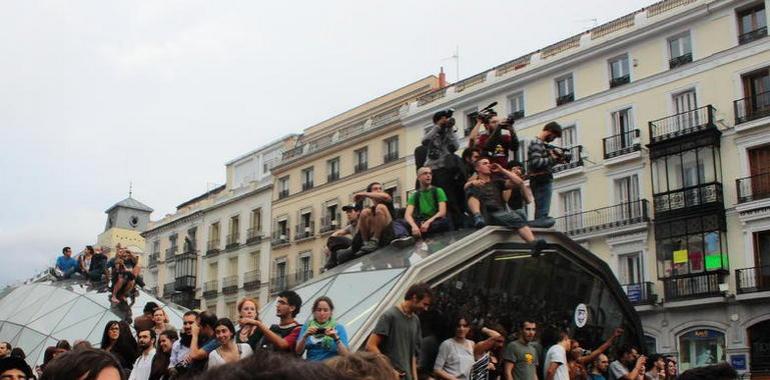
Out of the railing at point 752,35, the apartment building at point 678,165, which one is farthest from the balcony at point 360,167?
the railing at point 752,35

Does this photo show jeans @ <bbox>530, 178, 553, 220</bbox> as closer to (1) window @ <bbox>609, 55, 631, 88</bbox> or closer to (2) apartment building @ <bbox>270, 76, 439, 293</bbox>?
(1) window @ <bbox>609, 55, 631, 88</bbox>

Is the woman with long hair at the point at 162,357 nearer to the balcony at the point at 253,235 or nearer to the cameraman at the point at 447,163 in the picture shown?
the cameraman at the point at 447,163

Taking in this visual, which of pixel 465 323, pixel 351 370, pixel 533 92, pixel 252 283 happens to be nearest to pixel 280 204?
pixel 252 283

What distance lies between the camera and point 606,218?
3678 centimetres

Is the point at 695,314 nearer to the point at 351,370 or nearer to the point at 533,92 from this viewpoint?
the point at 533,92

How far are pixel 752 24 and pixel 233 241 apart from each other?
119ft

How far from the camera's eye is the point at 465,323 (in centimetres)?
995

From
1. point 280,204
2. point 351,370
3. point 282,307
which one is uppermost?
point 280,204

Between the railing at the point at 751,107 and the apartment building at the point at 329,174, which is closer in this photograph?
the railing at the point at 751,107

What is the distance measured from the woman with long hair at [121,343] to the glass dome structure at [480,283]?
2.29 meters

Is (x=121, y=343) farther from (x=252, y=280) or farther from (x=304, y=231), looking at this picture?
(x=252, y=280)

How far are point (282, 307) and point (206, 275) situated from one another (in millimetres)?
53414

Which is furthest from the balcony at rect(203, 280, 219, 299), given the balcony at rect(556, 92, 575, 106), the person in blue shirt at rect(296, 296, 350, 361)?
the person in blue shirt at rect(296, 296, 350, 361)

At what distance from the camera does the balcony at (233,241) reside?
191 feet
